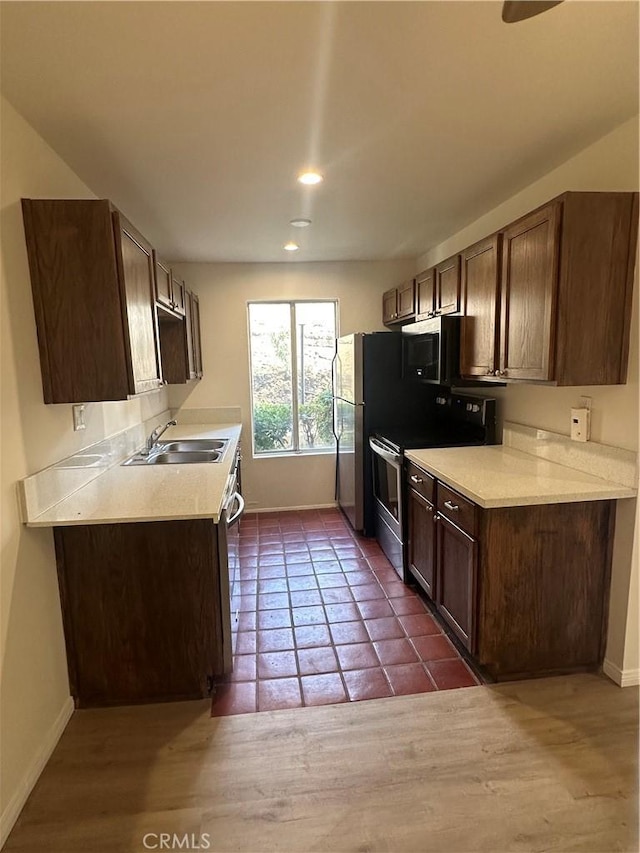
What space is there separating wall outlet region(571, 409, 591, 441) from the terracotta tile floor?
1217mm

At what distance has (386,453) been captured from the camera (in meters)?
3.20

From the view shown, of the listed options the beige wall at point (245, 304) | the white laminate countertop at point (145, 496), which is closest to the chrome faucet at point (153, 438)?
the white laminate countertop at point (145, 496)

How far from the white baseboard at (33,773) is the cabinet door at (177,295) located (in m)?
2.28

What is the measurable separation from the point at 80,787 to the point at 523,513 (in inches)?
77.8

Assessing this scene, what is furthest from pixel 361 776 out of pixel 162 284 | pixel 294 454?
pixel 294 454

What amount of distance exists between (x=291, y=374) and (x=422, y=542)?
2.38 meters

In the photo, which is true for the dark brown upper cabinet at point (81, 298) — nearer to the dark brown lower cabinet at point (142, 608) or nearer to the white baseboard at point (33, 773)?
the dark brown lower cabinet at point (142, 608)

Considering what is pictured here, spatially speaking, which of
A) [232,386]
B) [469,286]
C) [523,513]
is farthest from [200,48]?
[232,386]

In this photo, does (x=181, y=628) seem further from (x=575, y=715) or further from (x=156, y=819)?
(x=575, y=715)

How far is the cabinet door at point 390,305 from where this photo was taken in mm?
4177

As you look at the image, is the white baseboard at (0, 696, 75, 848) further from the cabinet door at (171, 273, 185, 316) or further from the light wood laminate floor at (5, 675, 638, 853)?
the cabinet door at (171, 273, 185, 316)

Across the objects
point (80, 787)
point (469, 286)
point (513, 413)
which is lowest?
point (80, 787)

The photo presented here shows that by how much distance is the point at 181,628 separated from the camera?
2.07 metres

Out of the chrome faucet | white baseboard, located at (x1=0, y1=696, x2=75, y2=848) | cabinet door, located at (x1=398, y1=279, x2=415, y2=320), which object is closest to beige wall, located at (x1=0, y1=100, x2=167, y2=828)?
white baseboard, located at (x1=0, y1=696, x2=75, y2=848)
